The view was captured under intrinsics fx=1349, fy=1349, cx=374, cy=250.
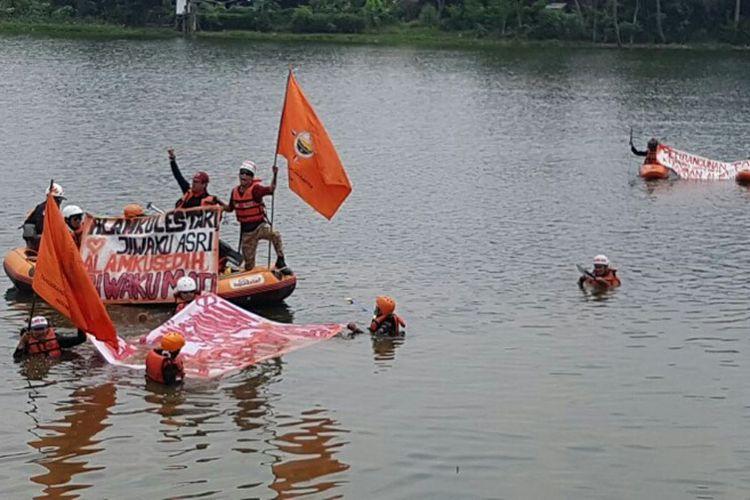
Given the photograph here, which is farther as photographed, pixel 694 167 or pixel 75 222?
pixel 694 167

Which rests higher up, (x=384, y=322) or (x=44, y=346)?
(x=384, y=322)

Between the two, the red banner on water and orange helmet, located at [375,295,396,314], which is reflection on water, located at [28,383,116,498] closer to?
the red banner on water

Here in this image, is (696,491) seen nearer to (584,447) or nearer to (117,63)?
(584,447)

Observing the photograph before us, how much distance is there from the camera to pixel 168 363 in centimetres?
1995

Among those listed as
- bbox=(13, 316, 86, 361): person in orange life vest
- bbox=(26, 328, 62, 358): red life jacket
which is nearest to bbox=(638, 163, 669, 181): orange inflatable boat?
bbox=(13, 316, 86, 361): person in orange life vest

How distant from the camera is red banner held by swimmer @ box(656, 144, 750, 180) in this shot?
43.4 metres

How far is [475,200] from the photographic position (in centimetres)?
3906

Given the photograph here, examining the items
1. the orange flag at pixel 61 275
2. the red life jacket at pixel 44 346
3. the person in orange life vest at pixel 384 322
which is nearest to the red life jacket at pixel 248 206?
the person in orange life vest at pixel 384 322

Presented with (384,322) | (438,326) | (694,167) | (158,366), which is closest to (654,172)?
(694,167)

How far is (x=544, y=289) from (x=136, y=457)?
12550mm

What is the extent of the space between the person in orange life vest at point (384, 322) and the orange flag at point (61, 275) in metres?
5.24

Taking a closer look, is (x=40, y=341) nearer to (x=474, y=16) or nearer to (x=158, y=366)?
(x=158, y=366)

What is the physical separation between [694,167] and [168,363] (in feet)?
89.9

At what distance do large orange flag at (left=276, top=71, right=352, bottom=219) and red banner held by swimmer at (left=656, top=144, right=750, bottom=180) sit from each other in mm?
20171
